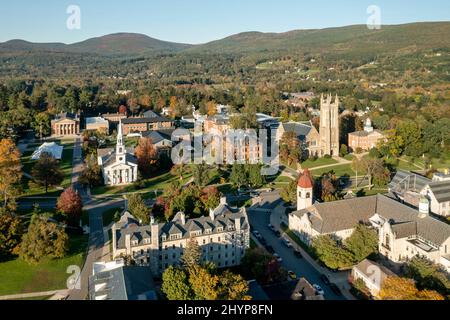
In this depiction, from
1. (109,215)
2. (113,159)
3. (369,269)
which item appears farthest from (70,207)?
(369,269)

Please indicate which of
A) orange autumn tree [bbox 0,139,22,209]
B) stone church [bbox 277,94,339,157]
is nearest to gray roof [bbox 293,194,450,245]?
orange autumn tree [bbox 0,139,22,209]

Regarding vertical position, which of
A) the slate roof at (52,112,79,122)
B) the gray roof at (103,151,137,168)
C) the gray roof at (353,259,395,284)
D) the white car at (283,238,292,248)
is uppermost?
the slate roof at (52,112,79,122)

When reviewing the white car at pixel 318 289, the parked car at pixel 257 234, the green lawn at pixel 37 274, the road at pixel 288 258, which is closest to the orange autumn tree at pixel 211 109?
the road at pixel 288 258

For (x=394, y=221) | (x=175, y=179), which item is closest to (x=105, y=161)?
(x=175, y=179)

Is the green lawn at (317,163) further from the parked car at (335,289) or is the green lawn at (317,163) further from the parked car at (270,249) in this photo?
Result: the parked car at (335,289)

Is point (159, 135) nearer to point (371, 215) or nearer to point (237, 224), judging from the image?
point (237, 224)

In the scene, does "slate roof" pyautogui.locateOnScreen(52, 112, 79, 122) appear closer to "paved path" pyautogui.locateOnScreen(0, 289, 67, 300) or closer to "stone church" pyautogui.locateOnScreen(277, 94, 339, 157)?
"stone church" pyautogui.locateOnScreen(277, 94, 339, 157)
